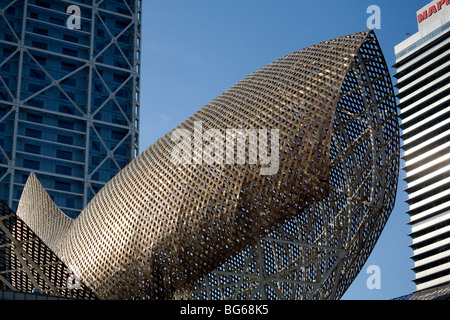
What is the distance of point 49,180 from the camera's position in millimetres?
91250

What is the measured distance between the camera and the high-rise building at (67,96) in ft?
300

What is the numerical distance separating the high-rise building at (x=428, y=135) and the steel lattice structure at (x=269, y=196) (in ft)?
240

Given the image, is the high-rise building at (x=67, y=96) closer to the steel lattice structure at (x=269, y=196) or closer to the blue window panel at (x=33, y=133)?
the blue window panel at (x=33, y=133)

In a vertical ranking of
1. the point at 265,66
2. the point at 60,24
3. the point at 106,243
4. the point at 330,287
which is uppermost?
the point at 60,24

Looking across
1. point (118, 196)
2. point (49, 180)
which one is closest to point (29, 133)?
point (49, 180)

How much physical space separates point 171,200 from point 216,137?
9.16ft

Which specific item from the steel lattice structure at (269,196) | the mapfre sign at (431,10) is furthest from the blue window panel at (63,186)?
the steel lattice structure at (269,196)

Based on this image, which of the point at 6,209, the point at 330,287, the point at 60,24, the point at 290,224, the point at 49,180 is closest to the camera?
the point at 6,209

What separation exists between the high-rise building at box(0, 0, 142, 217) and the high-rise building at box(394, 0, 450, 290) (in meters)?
39.3

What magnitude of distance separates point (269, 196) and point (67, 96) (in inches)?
2795

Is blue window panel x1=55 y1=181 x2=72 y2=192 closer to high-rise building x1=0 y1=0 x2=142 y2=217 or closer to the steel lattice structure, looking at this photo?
high-rise building x1=0 y1=0 x2=142 y2=217

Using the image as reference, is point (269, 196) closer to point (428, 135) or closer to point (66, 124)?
point (66, 124)

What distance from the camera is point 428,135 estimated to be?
370 feet

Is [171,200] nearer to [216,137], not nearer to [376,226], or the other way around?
[216,137]
